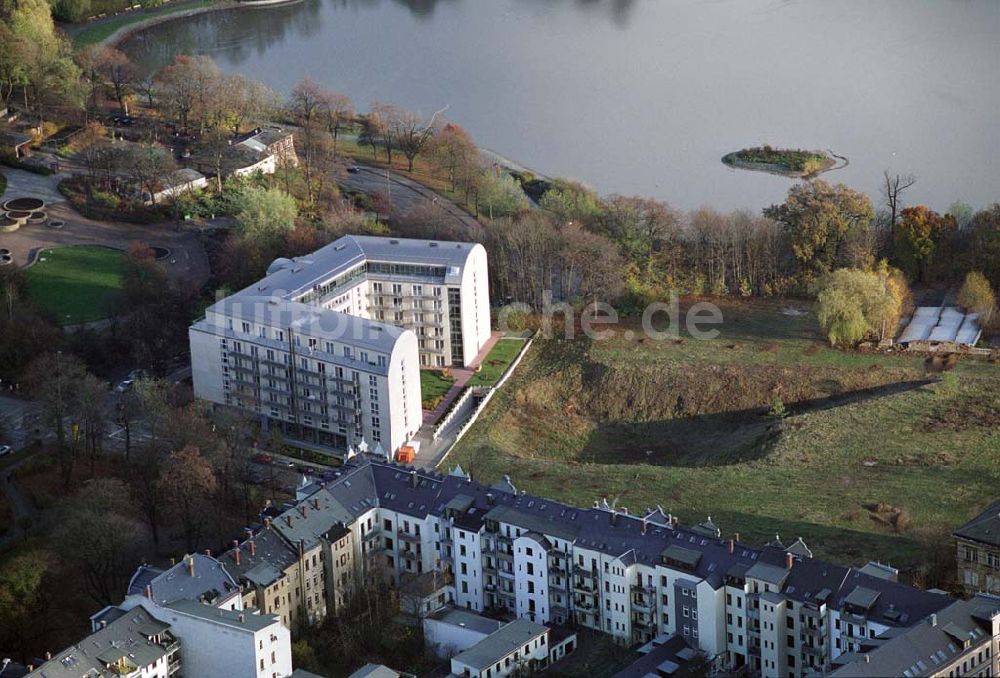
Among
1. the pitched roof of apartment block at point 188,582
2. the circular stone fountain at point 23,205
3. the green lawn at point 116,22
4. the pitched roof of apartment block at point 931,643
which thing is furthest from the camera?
the green lawn at point 116,22

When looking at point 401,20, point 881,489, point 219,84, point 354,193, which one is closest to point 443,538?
point 881,489

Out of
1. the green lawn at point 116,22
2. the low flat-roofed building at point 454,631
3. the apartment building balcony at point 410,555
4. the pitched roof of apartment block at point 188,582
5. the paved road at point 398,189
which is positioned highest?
the green lawn at point 116,22

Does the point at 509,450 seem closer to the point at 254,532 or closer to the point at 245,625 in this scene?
the point at 254,532

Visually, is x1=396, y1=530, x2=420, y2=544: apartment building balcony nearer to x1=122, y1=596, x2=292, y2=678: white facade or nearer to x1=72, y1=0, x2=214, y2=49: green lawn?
x1=122, y1=596, x2=292, y2=678: white facade

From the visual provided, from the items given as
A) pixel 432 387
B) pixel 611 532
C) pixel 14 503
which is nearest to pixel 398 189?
pixel 432 387

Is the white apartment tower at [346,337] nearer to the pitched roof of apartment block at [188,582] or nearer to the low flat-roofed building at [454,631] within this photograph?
the low flat-roofed building at [454,631]

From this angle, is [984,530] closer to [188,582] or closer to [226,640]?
[226,640]

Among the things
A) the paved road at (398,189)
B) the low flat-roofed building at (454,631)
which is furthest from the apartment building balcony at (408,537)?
the paved road at (398,189)
